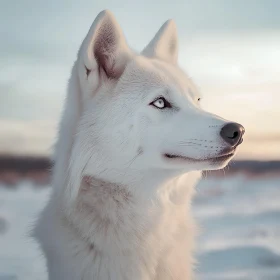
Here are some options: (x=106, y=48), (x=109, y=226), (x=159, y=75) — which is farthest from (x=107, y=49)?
(x=109, y=226)

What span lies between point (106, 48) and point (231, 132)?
1023 mm

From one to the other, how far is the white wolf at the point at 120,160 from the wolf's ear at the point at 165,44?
445mm

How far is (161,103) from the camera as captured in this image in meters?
3.11

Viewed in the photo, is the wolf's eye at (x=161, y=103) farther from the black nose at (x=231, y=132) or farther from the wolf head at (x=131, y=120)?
the black nose at (x=231, y=132)

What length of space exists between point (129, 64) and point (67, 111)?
53 centimetres

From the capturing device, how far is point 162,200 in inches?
127

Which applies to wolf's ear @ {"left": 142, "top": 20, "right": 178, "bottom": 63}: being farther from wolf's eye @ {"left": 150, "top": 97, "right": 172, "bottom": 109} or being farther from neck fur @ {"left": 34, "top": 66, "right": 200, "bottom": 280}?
neck fur @ {"left": 34, "top": 66, "right": 200, "bottom": 280}

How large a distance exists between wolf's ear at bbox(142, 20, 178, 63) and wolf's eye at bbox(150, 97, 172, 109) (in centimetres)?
63

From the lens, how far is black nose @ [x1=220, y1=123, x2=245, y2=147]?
2877 mm

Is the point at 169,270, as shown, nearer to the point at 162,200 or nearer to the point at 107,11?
the point at 162,200

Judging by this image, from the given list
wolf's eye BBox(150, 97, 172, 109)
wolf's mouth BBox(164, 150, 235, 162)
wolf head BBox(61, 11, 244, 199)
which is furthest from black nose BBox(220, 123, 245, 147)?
wolf's eye BBox(150, 97, 172, 109)

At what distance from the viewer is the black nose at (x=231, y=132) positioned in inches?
113

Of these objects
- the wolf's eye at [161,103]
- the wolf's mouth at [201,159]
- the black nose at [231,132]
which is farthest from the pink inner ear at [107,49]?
the black nose at [231,132]

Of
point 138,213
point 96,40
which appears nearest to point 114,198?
point 138,213
